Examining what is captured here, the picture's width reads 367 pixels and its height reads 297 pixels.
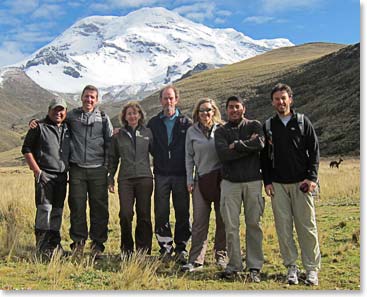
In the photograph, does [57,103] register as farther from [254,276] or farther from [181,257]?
[254,276]

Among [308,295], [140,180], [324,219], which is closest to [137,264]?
[140,180]

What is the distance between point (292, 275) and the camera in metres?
5.19

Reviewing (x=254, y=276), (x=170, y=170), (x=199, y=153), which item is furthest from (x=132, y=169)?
(x=254, y=276)

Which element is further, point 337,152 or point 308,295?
point 337,152

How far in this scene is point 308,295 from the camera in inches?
193

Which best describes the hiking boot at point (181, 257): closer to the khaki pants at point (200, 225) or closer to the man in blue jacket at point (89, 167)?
the khaki pants at point (200, 225)

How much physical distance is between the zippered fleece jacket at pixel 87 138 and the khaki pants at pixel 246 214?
1741 mm

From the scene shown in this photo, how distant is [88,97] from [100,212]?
4.81ft

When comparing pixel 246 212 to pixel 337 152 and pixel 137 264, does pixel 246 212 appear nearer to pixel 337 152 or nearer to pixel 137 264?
pixel 137 264

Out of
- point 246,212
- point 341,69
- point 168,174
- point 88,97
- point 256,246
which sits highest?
point 341,69

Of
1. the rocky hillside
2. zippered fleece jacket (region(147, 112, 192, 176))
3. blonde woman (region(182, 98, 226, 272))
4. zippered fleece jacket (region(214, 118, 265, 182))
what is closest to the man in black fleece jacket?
zippered fleece jacket (region(214, 118, 265, 182))

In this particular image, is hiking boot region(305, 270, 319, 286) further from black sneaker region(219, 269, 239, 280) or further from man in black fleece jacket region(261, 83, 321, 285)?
black sneaker region(219, 269, 239, 280)

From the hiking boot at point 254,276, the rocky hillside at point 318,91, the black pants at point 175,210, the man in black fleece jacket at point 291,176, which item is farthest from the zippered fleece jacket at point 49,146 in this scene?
the rocky hillside at point 318,91

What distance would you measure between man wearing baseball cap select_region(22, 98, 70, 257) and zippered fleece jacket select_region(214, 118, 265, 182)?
6.67ft
